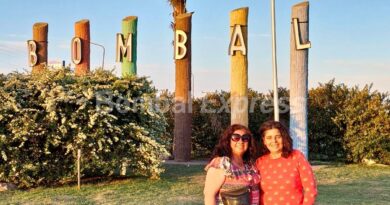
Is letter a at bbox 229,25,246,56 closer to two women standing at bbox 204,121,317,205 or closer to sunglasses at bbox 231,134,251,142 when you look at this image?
two women standing at bbox 204,121,317,205

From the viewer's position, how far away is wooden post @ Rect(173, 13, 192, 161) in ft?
54.9

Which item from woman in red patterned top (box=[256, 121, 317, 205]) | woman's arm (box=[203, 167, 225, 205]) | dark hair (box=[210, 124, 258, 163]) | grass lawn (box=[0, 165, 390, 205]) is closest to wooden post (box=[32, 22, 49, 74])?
grass lawn (box=[0, 165, 390, 205])

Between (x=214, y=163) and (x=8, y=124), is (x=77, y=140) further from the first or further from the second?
(x=214, y=163)

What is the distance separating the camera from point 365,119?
664 inches

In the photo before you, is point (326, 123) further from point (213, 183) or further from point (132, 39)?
point (213, 183)

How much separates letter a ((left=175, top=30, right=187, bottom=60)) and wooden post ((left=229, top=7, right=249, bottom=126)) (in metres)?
1.92

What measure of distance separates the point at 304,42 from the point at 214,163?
11167 mm

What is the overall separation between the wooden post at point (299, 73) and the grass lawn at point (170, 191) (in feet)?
3.99

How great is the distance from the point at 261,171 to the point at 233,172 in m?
0.29

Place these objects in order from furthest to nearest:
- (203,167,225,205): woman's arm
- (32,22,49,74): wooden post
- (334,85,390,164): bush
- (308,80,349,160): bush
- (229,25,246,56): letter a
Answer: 1. (32,22,49,74): wooden post
2. (308,80,349,160): bush
3. (334,85,390,164): bush
4. (229,25,246,56): letter a
5. (203,167,225,205): woman's arm

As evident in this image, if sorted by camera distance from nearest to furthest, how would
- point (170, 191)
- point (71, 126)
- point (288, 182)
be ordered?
point (288, 182) < point (170, 191) < point (71, 126)

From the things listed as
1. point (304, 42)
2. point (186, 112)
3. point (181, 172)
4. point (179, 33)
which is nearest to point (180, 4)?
point (179, 33)

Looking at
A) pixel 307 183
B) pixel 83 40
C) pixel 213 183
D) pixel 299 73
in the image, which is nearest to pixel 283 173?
pixel 307 183

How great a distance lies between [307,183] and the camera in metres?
3.87
